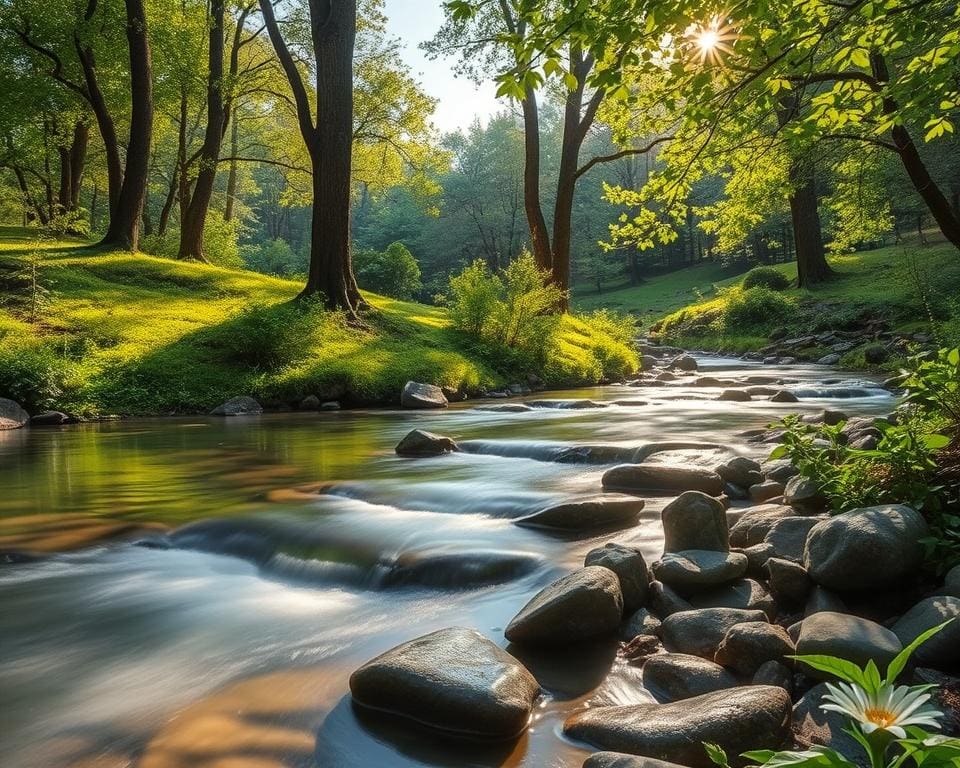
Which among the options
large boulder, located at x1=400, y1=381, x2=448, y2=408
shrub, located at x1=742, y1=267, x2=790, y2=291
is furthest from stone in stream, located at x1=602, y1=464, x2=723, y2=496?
shrub, located at x1=742, y1=267, x2=790, y2=291

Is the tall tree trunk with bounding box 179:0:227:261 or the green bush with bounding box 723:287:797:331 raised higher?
the tall tree trunk with bounding box 179:0:227:261

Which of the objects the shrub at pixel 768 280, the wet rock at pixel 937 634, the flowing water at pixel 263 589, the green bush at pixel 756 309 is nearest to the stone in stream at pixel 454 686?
the flowing water at pixel 263 589

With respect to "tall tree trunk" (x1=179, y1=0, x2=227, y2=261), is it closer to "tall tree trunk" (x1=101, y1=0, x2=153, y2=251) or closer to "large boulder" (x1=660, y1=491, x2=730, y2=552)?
"tall tree trunk" (x1=101, y1=0, x2=153, y2=251)

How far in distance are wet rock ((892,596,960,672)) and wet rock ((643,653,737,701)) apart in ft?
2.20

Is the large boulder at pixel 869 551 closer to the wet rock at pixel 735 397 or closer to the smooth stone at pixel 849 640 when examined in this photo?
the smooth stone at pixel 849 640

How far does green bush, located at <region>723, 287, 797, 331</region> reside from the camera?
2516 centimetres

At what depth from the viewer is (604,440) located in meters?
8.64

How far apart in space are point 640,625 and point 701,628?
33cm

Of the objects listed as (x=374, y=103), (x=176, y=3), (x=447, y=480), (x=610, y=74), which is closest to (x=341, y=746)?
(x=610, y=74)

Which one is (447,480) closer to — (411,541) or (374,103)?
(411,541)

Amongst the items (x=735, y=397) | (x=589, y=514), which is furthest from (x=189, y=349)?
(x=589, y=514)

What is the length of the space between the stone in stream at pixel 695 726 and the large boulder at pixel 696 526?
1.39 meters

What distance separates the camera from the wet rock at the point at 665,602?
3.34 meters

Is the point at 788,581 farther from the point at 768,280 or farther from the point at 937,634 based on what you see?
the point at 768,280
